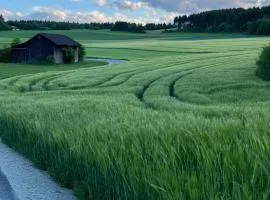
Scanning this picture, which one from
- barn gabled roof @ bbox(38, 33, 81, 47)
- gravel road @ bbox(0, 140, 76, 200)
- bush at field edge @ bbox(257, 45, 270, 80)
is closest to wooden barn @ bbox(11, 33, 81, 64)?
barn gabled roof @ bbox(38, 33, 81, 47)

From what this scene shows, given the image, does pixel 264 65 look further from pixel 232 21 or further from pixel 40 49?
pixel 232 21

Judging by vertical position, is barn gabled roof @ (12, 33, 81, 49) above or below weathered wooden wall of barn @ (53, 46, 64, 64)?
above

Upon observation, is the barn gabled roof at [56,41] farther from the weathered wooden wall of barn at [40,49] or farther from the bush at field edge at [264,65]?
the bush at field edge at [264,65]

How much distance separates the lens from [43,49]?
83.1 m

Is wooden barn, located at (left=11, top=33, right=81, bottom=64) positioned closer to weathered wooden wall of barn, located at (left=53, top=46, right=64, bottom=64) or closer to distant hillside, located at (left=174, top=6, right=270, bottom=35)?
weathered wooden wall of barn, located at (left=53, top=46, right=64, bottom=64)

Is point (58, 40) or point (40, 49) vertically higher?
point (58, 40)

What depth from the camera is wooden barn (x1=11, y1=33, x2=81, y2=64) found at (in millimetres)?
81125

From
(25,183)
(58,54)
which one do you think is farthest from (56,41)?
(25,183)

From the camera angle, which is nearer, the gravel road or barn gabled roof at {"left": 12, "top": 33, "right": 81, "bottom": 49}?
the gravel road

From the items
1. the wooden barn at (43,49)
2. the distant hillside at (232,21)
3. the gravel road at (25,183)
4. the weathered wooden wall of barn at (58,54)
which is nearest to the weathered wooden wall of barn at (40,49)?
the wooden barn at (43,49)

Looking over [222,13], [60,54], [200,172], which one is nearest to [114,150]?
[200,172]

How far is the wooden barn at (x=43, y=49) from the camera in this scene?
266 feet

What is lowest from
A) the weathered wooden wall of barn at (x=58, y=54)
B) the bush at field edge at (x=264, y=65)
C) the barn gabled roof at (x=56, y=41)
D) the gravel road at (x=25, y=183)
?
the weathered wooden wall of barn at (x=58, y=54)

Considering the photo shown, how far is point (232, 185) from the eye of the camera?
4.64 meters
